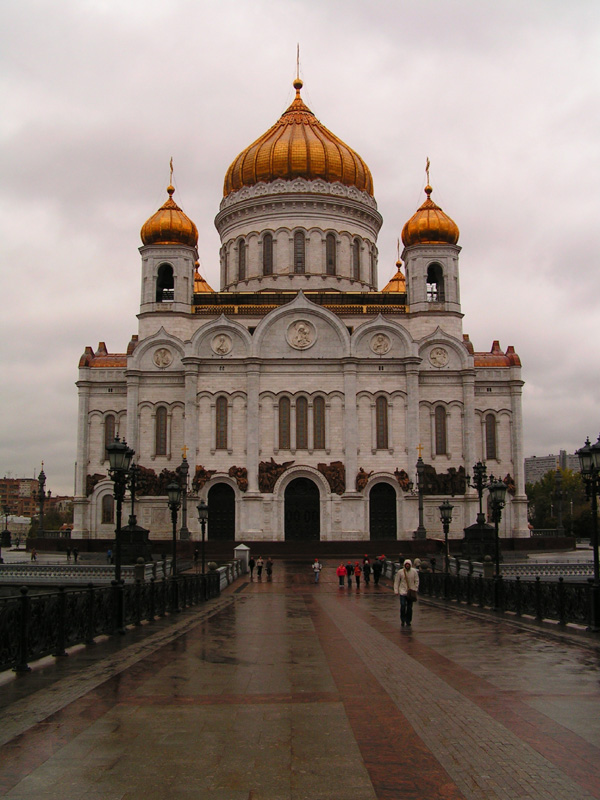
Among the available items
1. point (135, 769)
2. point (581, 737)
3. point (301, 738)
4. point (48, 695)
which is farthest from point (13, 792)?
point (581, 737)

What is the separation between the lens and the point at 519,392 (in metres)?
49.9

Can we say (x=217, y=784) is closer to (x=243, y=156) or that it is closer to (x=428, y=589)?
(x=428, y=589)

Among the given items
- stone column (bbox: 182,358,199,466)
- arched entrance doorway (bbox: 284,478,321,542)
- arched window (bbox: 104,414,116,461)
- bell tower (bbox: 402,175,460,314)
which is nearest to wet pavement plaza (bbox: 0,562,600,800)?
arched entrance doorway (bbox: 284,478,321,542)

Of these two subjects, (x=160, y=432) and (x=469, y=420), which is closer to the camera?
(x=469, y=420)

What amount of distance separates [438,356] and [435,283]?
18.4ft

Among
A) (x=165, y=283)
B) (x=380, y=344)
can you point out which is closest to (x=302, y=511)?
(x=380, y=344)

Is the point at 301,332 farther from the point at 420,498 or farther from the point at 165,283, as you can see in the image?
the point at 420,498

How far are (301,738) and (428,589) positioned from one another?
18.9m

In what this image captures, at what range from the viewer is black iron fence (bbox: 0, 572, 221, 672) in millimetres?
10266

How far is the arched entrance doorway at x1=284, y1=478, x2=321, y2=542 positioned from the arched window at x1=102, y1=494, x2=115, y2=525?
10.6 metres

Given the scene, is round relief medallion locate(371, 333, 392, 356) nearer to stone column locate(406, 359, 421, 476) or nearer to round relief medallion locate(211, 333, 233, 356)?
stone column locate(406, 359, 421, 476)

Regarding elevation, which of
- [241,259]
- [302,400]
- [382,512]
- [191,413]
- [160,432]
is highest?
[241,259]

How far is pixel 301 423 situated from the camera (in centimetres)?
4762

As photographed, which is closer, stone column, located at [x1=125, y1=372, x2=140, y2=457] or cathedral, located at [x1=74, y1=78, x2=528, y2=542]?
cathedral, located at [x1=74, y1=78, x2=528, y2=542]
